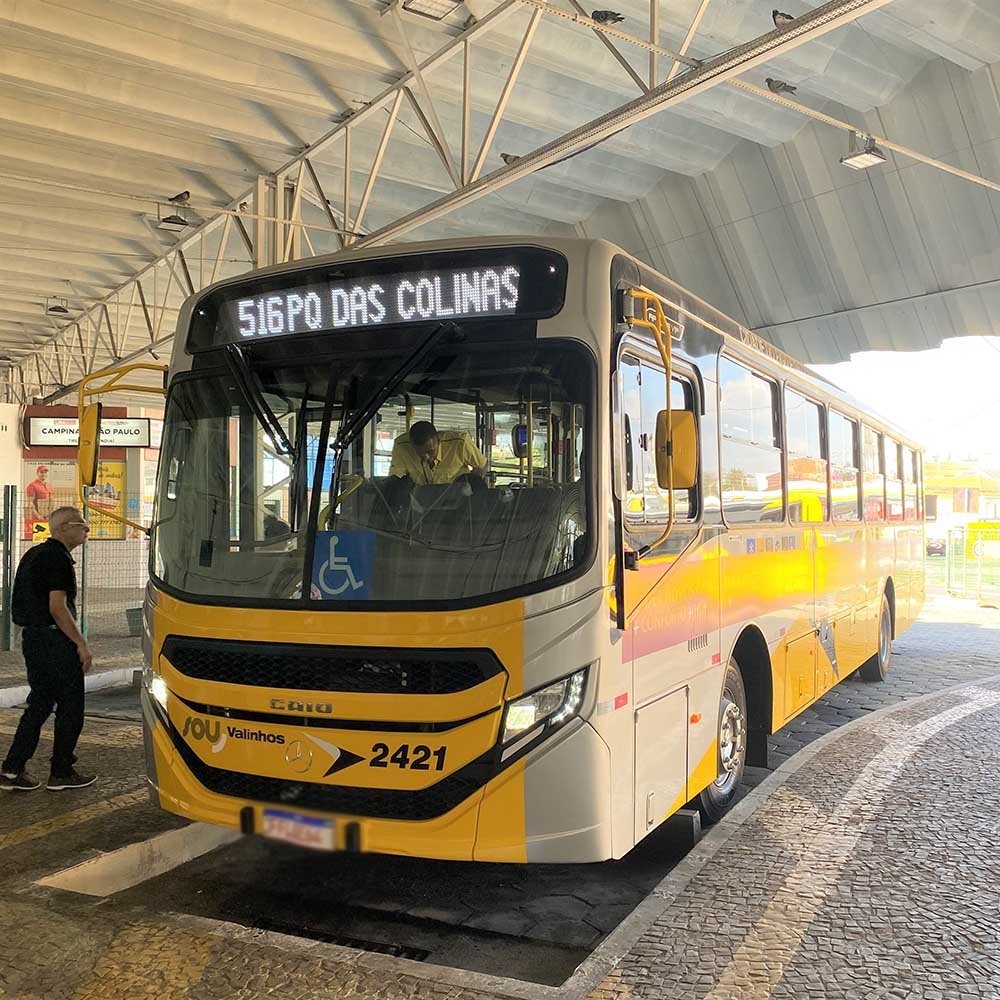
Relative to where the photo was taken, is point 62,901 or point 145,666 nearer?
point 62,901

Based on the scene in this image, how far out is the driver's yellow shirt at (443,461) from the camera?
4.10 meters

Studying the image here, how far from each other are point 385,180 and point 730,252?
5.76m

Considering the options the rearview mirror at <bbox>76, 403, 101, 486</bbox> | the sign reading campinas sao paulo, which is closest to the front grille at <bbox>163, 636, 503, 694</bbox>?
the rearview mirror at <bbox>76, 403, 101, 486</bbox>

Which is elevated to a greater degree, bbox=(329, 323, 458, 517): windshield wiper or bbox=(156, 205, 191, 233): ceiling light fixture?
bbox=(156, 205, 191, 233): ceiling light fixture

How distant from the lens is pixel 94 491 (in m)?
17.4

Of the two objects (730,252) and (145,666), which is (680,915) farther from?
(730,252)

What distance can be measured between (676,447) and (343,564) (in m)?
1.42

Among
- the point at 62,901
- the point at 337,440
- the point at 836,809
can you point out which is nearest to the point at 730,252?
the point at 836,809

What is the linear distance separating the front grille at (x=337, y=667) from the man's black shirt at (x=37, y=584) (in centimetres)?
211

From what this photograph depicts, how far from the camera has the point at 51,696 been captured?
5.97m

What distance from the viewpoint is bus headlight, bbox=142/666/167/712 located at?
4.40 metres

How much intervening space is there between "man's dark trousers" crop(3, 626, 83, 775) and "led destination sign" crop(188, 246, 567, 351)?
2.38m

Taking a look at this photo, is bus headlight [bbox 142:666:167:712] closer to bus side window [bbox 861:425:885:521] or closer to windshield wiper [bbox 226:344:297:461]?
windshield wiper [bbox 226:344:297:461]

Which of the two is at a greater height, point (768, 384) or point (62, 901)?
point (768, 384)
